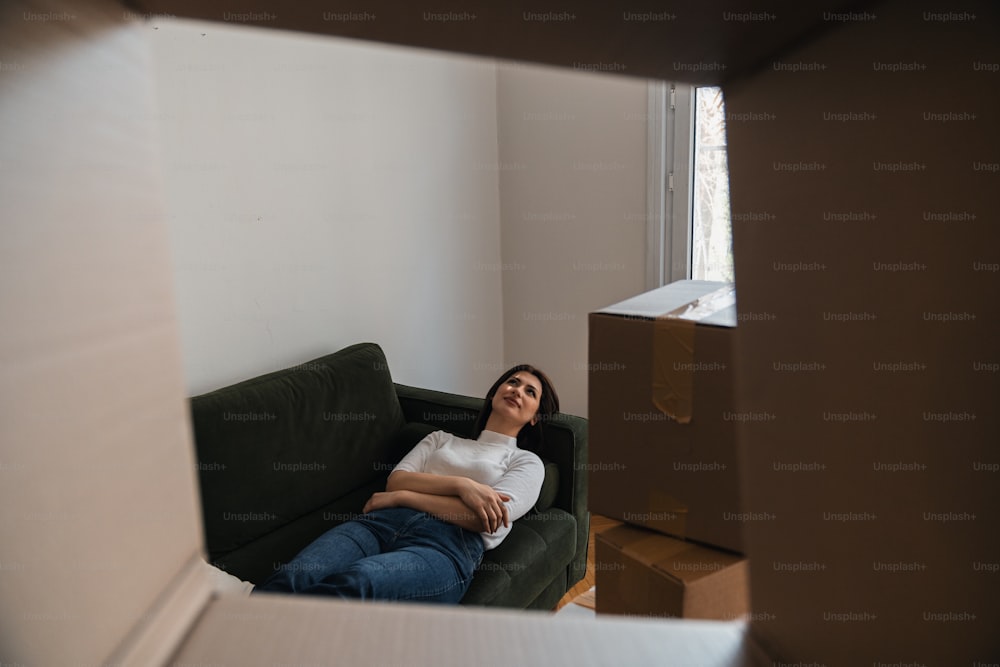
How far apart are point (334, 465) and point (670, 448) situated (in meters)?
1.61

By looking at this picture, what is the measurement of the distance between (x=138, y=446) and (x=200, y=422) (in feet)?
5.98

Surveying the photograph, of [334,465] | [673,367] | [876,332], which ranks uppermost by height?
[876,332]

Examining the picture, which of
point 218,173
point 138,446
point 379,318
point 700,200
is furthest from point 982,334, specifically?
point 700,200

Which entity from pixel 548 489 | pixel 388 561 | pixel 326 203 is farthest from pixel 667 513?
pixel 326 203

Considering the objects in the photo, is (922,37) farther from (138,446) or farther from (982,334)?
(138,446)

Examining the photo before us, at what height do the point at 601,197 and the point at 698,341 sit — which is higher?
the point at 601,197

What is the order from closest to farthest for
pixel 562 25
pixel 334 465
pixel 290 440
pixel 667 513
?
pixel 562 25, pixel 667 513, pixel 290 440, pixel 334 465

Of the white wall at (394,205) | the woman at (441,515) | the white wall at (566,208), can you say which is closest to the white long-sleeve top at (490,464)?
the woman at (441,515)

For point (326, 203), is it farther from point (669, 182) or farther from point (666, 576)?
point (666, 576)

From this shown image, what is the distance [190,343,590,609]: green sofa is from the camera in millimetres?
1969

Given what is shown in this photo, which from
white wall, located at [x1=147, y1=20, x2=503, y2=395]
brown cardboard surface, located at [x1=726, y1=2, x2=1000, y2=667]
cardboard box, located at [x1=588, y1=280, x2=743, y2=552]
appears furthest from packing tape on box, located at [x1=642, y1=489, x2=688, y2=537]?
white wall, located at [x1=147, y1=20, x2=503, y2=395]

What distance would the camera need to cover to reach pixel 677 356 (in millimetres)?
873

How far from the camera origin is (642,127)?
10.4 feet

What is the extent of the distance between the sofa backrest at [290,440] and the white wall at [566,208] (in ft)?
3.88
